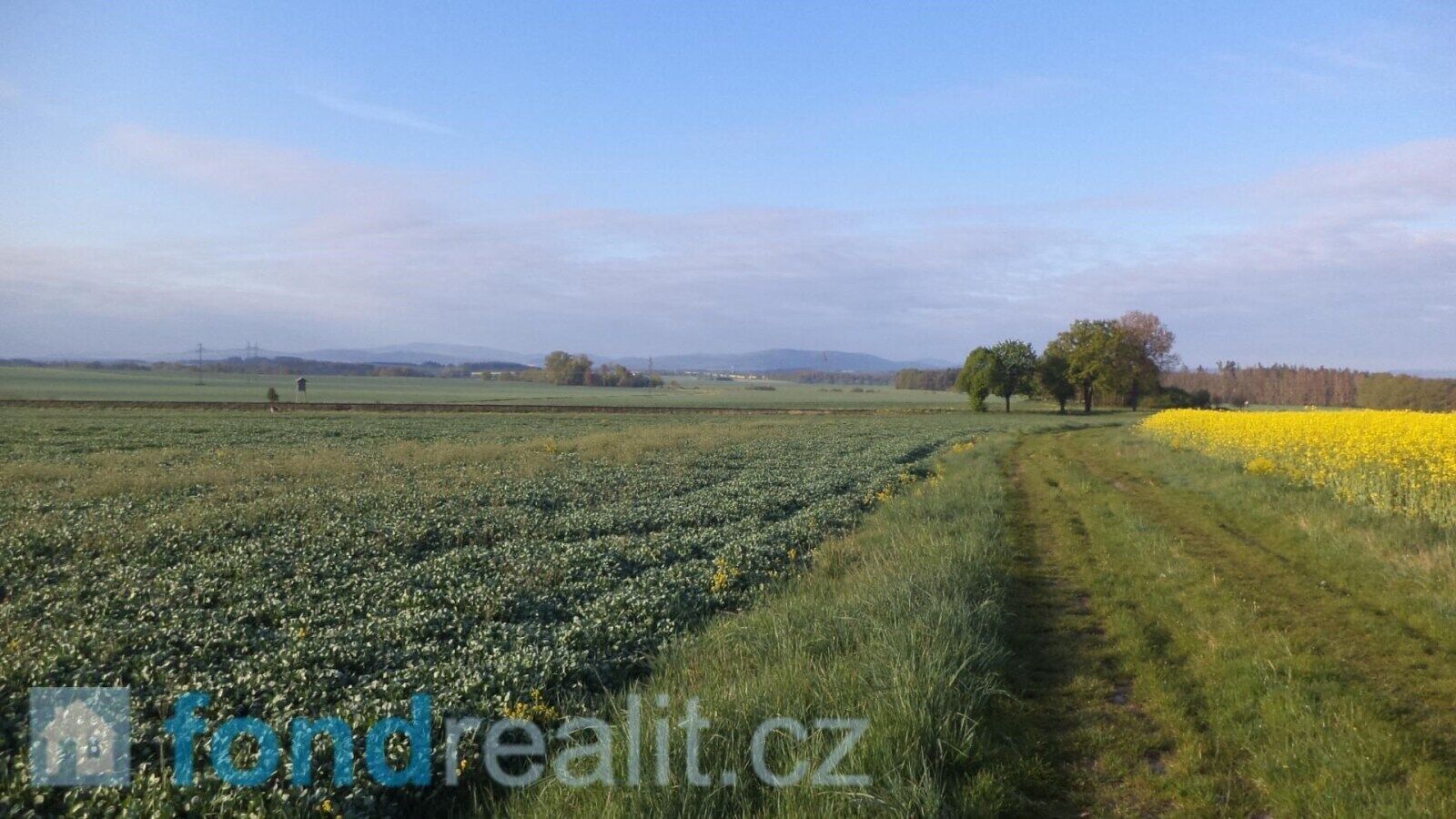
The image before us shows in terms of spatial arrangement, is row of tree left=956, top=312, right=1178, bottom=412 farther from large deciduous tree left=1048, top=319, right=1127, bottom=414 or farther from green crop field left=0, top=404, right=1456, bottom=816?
green crop field left=0, top=404, right=1456, bottom=816

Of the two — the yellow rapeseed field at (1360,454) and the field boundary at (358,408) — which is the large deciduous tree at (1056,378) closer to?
the field boundary at (358,408)

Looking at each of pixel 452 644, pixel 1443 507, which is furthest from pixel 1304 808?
pixel 1443 507

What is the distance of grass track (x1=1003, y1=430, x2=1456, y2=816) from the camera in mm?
4898

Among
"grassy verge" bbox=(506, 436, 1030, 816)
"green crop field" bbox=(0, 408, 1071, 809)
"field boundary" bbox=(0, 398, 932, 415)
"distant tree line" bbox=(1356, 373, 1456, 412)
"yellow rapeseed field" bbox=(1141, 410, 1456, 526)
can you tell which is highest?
"distant tree line" bbox=(1356, 373, 1456, 412)

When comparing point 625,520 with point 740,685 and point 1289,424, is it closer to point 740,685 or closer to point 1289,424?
point 740,685

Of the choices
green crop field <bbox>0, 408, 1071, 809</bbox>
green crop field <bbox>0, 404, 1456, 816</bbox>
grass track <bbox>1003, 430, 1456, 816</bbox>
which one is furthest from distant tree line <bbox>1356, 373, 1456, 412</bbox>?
green crop field <bbox>0, 408, 1071, 809</bbox>

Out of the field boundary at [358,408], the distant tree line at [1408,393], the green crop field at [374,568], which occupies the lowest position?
the field boundary at [358,408]

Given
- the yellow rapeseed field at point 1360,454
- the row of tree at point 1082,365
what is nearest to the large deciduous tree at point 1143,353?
the row of tree at point 1082,365

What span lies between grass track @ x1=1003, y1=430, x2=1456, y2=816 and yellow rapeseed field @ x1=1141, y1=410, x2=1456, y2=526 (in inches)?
42.2

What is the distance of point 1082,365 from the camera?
275ft

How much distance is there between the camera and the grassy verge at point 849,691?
4539mm

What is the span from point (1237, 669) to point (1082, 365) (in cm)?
8514

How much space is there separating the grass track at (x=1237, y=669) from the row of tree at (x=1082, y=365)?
248 feet

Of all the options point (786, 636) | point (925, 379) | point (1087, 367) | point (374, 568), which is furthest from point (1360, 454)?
point (925, 379)
